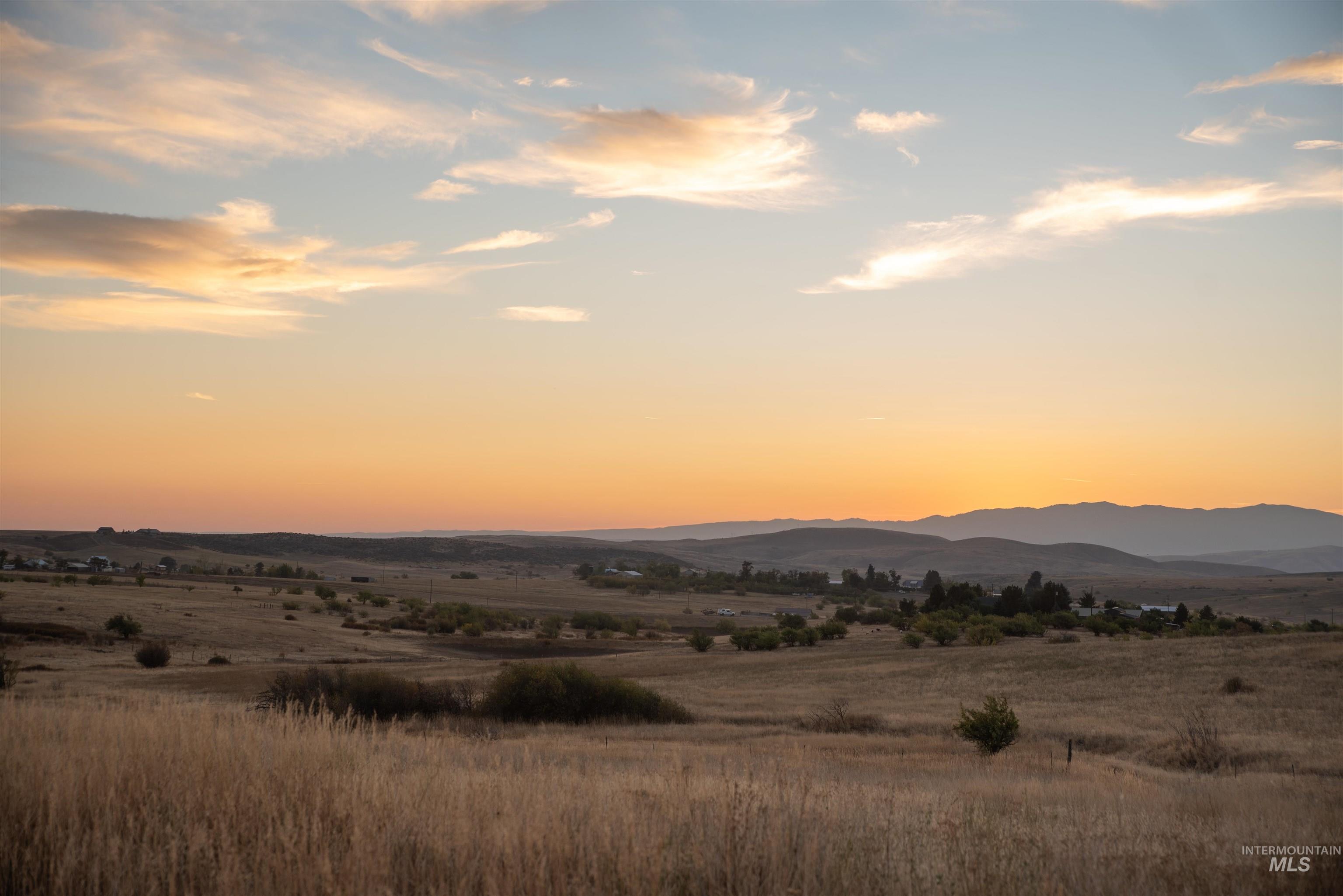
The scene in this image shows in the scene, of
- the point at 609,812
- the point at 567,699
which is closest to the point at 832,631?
the point at 567,699

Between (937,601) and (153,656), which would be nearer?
(153,656)


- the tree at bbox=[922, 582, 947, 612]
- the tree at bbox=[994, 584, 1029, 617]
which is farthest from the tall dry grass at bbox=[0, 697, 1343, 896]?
the tree at bbox=[922, 582, 947, 612]

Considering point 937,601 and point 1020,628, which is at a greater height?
point 1020,628

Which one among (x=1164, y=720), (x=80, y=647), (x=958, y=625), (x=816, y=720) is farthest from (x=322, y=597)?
(x=1164, y=720)

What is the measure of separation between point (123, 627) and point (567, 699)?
35468 mm

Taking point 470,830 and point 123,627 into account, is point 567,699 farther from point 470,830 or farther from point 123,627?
point 123,627

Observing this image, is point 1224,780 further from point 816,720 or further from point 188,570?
point 188,570

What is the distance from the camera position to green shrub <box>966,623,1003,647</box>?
57.2 m

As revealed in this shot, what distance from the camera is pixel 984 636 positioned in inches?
2265

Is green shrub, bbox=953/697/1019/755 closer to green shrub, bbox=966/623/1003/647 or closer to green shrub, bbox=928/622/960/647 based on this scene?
green shrub, bbox=966/623/1003/647

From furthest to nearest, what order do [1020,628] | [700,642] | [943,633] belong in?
[700,642], [1020,628], [943,633]

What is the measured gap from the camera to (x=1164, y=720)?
2673 cm

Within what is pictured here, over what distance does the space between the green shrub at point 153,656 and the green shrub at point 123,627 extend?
8.78 m

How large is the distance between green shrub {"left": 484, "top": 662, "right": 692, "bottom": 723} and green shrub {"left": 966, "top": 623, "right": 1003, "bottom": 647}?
107 feet
